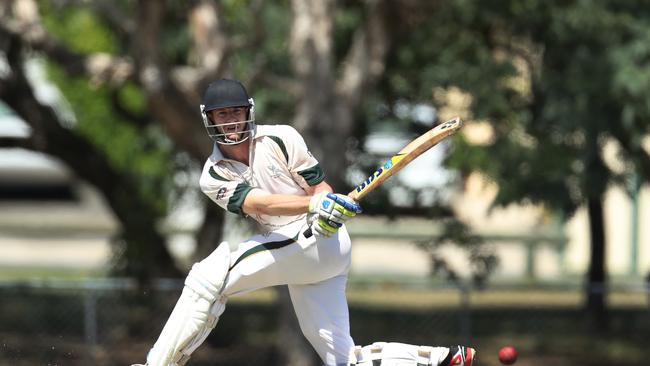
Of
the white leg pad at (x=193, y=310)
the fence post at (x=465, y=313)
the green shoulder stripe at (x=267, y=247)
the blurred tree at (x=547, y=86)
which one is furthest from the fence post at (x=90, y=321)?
the green shoulder stripe at (x=267, y=247)

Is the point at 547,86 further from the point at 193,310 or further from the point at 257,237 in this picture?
the point at 193,310

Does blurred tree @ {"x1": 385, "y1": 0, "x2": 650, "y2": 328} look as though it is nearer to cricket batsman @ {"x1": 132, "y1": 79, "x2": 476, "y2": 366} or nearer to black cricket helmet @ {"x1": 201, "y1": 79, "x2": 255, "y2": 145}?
cricket batsman @ {"x1": 132, "y1": 79, "x2": 476, "y2": 366}

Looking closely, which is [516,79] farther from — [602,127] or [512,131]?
[602,127]

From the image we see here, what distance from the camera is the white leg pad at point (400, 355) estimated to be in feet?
23.0

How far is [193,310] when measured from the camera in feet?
21.7

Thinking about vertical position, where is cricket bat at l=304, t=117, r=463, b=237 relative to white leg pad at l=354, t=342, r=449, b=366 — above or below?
above

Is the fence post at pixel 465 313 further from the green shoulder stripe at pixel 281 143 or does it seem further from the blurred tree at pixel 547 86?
the green shoulder stripe at pixel 281 143

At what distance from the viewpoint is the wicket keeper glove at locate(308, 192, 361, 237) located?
20.6 ft

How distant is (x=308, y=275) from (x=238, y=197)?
0.57 meters

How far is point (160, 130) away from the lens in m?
16.9

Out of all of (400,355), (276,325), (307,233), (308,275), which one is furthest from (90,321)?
(307,233)

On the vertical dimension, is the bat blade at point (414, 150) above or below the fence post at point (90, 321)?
above

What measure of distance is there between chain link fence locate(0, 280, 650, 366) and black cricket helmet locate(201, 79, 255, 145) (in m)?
6.96

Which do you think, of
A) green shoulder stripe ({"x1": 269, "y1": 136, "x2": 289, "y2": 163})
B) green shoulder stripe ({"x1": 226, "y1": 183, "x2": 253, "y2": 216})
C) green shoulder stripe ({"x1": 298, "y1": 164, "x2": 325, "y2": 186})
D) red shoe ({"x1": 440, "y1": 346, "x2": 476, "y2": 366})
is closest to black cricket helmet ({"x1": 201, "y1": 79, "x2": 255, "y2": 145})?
green shoulder stripe ({"x1": 269, "y1": 136, "x2": 289, "y2": 163})
